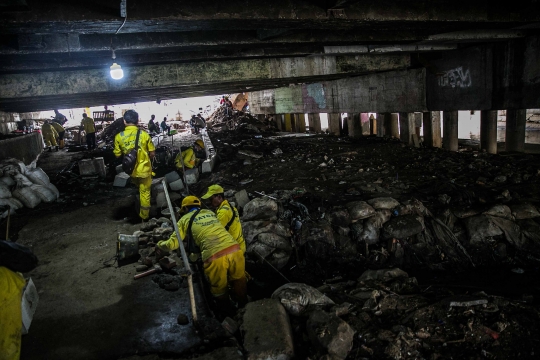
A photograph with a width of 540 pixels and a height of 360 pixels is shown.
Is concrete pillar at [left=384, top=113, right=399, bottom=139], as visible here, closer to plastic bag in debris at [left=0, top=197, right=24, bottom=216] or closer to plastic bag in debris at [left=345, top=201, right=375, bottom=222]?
plastic bag in debris at [left=345, top=201, right=375, bottom=222]

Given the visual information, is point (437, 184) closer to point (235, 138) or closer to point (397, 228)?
point (397, 228)

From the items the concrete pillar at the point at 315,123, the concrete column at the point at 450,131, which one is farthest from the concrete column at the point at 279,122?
the concrete column at the point at 450,131

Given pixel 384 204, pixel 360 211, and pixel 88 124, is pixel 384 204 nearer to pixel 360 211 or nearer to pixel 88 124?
pixel 360 211

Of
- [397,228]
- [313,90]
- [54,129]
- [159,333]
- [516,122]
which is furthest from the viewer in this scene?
[54,129]

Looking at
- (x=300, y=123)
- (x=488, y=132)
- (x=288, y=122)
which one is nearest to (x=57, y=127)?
(x=288, y=122)

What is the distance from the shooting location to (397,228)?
6.00 meters

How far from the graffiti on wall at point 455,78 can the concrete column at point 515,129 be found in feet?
4.39

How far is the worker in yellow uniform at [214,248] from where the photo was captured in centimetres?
393

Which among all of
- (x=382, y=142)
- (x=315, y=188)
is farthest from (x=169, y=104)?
(x=315, y=188)

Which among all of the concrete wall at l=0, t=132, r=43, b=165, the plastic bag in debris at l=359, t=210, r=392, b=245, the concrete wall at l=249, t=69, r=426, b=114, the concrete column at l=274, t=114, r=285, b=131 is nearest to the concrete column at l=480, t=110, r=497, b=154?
the concrete wall at l=249, t=69, r=426, b=114

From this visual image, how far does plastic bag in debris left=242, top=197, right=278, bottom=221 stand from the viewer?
6352 millimetres

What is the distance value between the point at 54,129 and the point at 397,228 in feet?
60.8

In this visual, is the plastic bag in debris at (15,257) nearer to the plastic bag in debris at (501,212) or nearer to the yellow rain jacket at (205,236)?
the yellow rain jacket at (205,236)

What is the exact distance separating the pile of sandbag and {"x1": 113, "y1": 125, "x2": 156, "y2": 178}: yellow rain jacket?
301 cm
